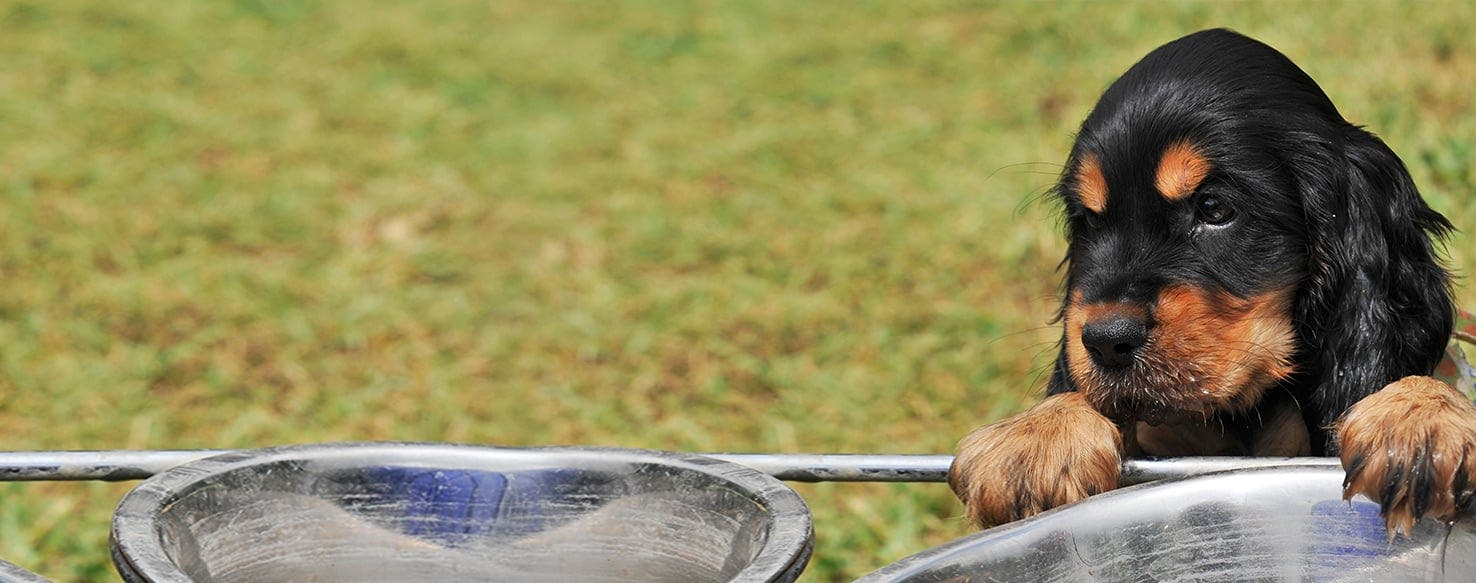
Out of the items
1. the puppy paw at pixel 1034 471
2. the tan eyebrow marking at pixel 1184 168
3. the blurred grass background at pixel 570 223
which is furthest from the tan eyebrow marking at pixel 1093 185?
the blurred grass background at pixel 570 223

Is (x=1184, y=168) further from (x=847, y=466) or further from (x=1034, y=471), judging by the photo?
(x=847, y=466)

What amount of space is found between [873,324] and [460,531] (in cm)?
354

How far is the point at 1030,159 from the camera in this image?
6875 mm

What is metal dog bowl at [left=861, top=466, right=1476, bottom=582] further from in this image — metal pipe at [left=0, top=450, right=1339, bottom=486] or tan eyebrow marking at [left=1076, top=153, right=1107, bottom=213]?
tan eyebrow marking at [left=1076, top=153, right=1107, bottom=213]

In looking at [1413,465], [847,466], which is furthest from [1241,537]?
[847,466]

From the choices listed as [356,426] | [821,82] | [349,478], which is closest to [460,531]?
[349,478]

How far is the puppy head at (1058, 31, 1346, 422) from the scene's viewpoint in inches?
94.8

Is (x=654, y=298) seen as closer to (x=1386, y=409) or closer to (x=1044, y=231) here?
(x=1044, y=231)

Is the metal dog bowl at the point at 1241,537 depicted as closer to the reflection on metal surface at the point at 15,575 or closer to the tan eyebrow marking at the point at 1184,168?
the tan eyebrow marking at the point at 1184,168

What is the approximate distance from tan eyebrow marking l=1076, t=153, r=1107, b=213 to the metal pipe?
55 cm

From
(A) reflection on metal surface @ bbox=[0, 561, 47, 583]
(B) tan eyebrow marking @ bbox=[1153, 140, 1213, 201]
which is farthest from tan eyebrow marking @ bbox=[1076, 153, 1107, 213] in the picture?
(A) reflection on metal surface @ bbox=[0, 561, 47, 583]

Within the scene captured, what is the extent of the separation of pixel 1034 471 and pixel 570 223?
4670mm

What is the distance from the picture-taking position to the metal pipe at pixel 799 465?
81.5 inches

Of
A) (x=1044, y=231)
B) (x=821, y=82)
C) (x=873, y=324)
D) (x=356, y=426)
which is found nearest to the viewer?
(x=356, y=426)
